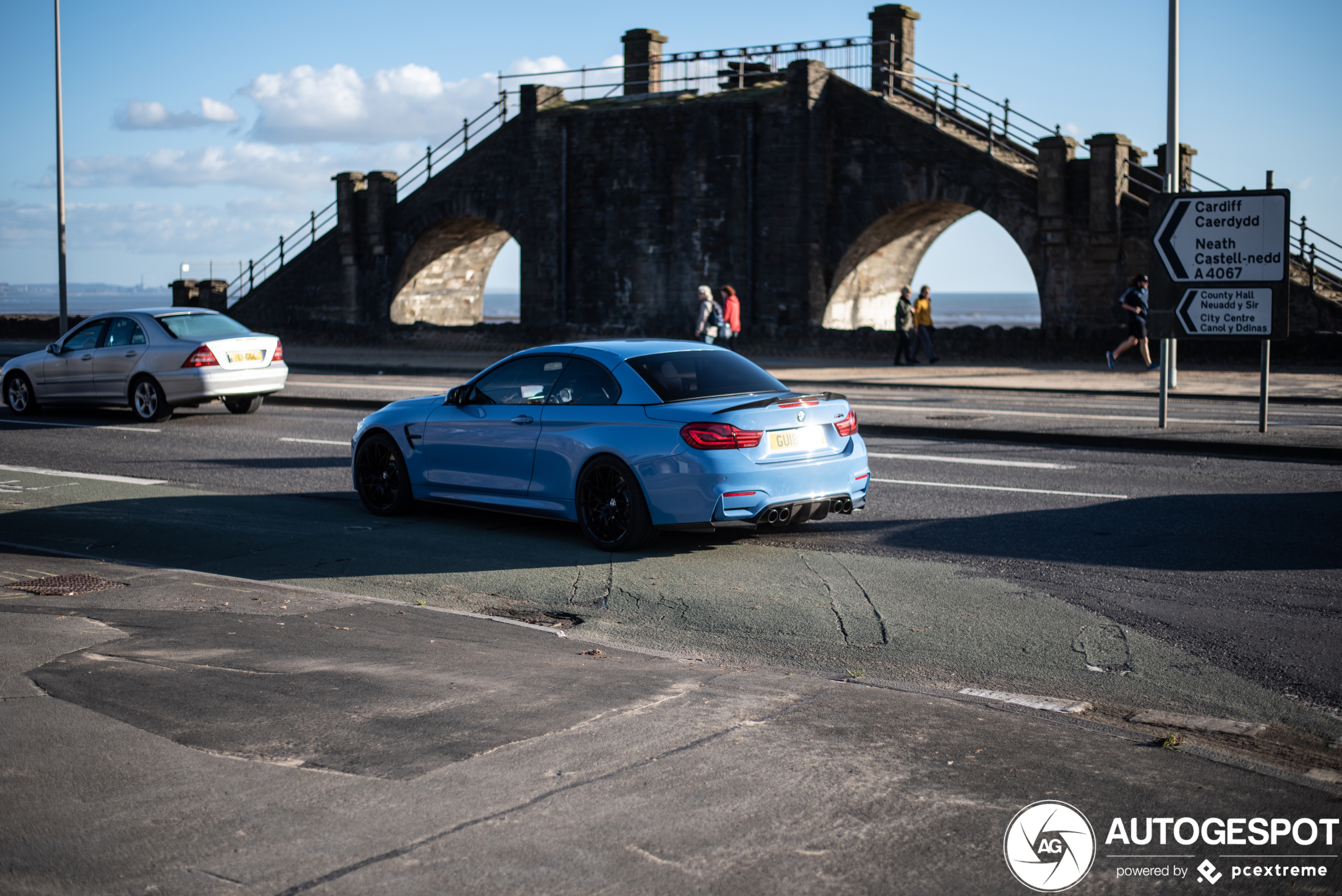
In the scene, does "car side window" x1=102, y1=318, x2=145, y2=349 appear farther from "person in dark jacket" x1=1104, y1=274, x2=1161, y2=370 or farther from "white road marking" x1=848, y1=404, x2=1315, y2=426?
"person in dark jacket" x1=1104, y1=274, x2=1161, y2=370

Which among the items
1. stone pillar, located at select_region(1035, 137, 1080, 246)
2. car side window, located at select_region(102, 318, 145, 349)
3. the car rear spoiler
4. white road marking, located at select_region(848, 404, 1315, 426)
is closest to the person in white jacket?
white road marking, located at select_region(848, 404, 1315, 426)

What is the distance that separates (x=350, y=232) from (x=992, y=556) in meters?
36.7

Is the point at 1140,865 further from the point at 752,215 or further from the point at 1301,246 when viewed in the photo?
the point at 752,215

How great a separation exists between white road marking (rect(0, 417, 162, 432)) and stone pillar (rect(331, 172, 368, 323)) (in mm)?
23726

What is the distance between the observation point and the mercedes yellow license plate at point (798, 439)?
8.48m

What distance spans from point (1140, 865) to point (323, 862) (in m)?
2.46

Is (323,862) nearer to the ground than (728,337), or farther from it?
nearer to the ground

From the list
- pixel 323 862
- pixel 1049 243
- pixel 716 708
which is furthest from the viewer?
pixel 1049 243

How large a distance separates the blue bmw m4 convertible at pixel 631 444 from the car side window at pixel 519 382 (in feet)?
0.04

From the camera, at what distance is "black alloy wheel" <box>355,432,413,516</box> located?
403 inches

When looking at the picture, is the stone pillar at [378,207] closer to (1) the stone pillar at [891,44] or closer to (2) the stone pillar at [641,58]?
(2) the stone pillar at [641,58]

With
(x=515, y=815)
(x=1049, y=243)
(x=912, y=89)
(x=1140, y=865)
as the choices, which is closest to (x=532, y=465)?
(x=515, y=815)

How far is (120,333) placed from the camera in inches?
710

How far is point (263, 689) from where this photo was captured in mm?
5371
